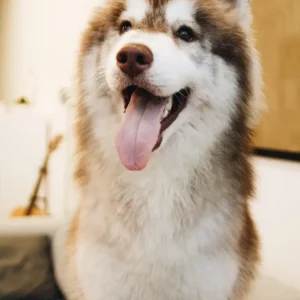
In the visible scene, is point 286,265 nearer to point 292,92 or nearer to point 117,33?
point 292,92

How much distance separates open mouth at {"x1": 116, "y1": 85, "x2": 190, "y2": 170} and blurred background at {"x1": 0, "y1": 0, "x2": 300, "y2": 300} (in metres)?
0.37

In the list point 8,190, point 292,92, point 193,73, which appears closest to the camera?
point 193,73

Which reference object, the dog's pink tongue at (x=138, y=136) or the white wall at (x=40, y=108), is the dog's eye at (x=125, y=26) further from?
the white wall at (x=40, y=108)

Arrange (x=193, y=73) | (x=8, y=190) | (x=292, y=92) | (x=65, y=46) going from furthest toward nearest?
(x=8, y=190) < (x=65, y=46) < (x=292, y=92) < (x=193, y=73)

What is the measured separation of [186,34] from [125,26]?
137 mm

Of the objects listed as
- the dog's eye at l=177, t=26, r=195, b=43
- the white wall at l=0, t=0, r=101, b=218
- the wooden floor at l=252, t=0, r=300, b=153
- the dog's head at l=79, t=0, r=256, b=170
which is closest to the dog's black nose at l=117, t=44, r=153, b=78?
the dog's head at l=79, t=0, r=256, b=170

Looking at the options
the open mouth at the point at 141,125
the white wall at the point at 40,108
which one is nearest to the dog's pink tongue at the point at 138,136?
the open mouth at the point at 141,125

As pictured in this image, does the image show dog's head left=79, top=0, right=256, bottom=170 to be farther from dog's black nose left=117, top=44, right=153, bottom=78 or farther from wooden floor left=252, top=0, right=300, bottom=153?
wooden floor left=252, top=0, right=300, bottom=153

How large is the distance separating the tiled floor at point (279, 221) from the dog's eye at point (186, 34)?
0.57m

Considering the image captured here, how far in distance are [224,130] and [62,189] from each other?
2143 mm

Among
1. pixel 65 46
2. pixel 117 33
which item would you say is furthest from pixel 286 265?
pixel 65 46

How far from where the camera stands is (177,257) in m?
0.99

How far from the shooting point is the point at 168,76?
35.5 inches

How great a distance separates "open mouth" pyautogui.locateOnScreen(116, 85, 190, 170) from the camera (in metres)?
0.94
